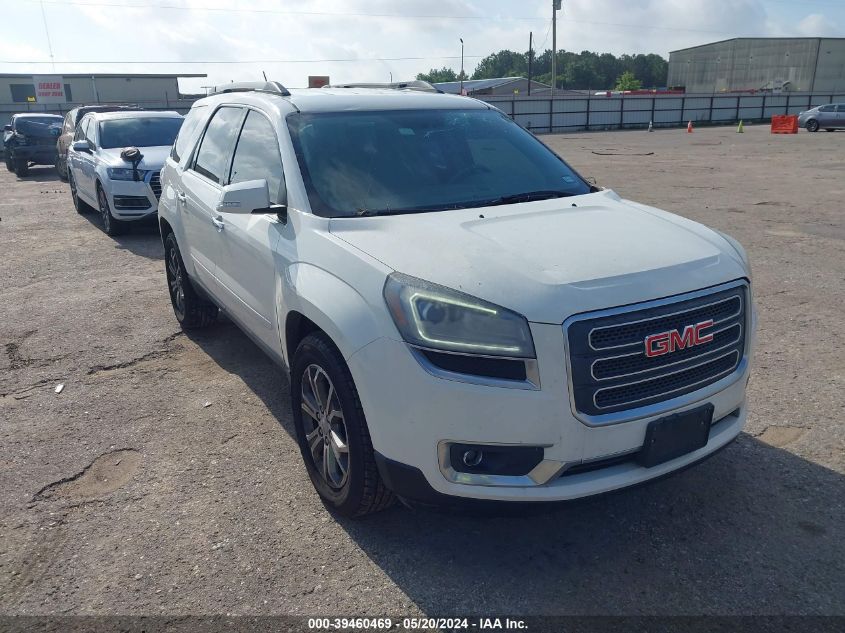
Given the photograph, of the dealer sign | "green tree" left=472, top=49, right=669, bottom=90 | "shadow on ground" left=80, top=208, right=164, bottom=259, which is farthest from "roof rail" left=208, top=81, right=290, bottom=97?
"green tree" left=472, top=49, right=669, bottom=90

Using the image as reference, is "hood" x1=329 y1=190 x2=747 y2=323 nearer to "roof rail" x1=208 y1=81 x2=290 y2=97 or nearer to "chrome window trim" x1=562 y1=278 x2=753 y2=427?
"chrome window trim" x1=562 y1=278 x2=753 y2=427

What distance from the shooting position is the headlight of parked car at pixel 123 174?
9883mm

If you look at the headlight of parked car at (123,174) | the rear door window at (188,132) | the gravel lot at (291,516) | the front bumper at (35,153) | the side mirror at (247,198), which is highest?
the rear door window at (188,132)

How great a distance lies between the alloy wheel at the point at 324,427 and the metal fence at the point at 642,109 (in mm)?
34709

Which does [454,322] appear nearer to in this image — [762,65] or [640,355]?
[640,355]

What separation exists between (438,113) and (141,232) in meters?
8.09

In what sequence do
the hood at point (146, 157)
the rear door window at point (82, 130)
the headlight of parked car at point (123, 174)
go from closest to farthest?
the headlight of parked car at point (123, 174), the hood at point (146, 157), the rear door window at point (82, 130)

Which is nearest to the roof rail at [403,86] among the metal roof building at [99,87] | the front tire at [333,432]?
the front tire at [333,432]

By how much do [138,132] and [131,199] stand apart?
6.30 feet

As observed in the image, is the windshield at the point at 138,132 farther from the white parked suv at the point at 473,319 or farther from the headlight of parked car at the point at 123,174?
the white parked suv at the point at 473,319

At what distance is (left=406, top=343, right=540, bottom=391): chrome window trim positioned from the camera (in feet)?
8.30

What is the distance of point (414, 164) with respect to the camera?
12.5 feet

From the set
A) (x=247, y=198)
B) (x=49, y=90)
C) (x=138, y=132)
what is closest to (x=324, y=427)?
(x=247, y=198)

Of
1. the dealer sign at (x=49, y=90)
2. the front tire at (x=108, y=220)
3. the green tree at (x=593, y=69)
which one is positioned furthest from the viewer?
the green tree at (x=593, y=69)
